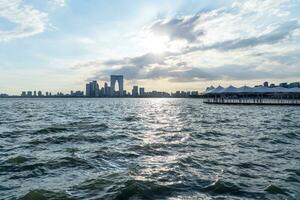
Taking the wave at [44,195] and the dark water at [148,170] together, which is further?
the dark water at [148,170]

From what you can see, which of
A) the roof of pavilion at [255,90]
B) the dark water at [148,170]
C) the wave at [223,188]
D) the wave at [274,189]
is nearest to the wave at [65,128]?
the dark water at [148,170]

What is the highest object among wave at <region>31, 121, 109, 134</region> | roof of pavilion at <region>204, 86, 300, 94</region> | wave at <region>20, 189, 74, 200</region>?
roof of pavilion at <region>204, 86, 300, 94</region>

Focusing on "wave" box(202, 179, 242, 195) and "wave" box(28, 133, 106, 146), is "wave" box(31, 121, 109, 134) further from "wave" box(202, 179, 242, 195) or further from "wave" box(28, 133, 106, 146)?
"wave" box(202, 179, 242, 195)

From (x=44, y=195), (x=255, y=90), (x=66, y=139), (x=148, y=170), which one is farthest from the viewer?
(x=255, y=90)

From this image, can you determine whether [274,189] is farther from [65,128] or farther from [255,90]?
[255,90]

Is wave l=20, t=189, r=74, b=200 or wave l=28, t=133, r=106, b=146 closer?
wave l=20, t=189, r=74, b=200

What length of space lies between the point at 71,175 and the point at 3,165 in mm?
3874

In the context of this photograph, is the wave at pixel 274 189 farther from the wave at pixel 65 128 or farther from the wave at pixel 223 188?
the wave at pixel 65 128

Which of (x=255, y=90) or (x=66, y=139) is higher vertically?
(x=255, y=90)

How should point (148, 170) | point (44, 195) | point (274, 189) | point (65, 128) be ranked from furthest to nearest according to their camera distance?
point (65, 128) → point (148, 170) → point (274, 189) → point (44, 195)

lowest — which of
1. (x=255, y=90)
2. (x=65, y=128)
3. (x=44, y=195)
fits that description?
(x=65, y=128)

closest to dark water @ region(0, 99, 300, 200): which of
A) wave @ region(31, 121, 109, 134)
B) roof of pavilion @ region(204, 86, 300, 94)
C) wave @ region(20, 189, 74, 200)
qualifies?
wave @ region(20, 189, 74, 200)

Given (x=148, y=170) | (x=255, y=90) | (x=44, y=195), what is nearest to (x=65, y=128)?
(x=148, y=170)

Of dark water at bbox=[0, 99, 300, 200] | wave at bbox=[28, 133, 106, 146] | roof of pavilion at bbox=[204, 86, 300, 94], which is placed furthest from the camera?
roof of pavilion at bbox=[204, 86, 300, 94]
